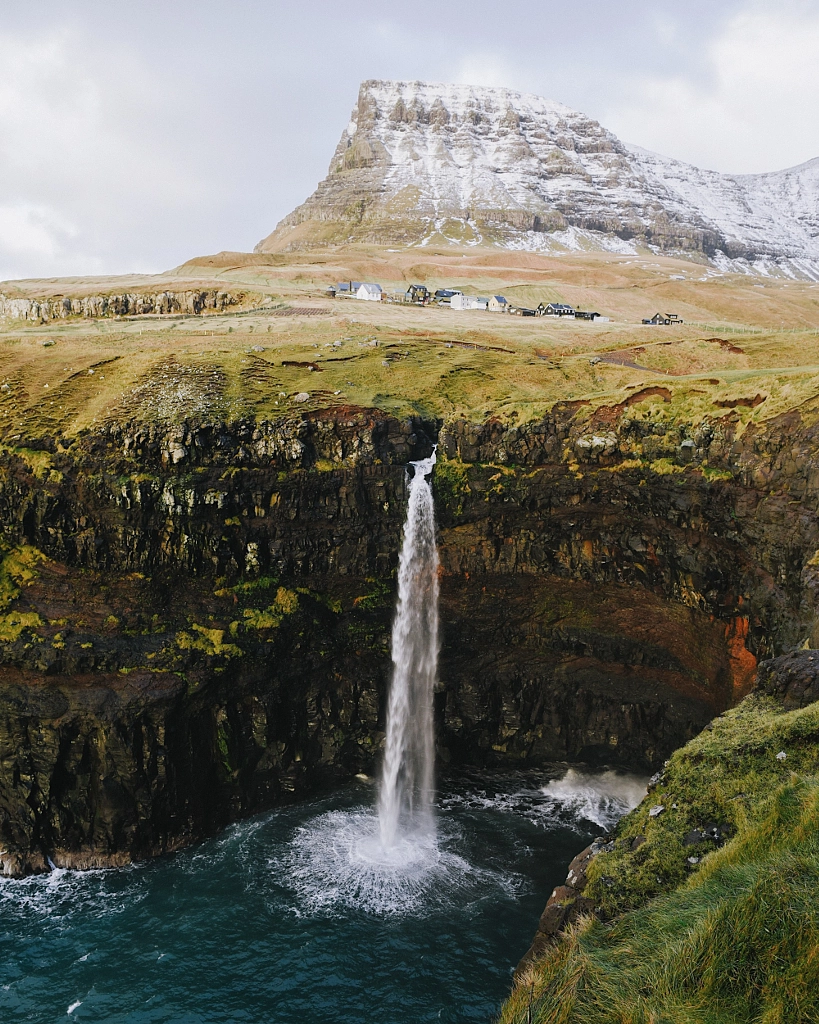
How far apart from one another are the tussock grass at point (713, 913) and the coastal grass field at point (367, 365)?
68.4ft

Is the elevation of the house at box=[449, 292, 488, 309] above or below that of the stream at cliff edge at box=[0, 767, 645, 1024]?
above

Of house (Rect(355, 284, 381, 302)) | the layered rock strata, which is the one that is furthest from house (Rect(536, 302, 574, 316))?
the layered rock strata

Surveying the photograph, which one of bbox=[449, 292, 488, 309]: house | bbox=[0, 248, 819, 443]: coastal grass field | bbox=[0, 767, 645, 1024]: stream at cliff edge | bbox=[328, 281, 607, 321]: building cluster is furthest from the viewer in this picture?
bbox=[449, 292, 488, 309]: house

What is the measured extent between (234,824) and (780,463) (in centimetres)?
2966

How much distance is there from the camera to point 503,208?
187125mm

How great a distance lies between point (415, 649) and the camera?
35.8 m

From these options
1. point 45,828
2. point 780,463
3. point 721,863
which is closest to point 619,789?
point 780,463

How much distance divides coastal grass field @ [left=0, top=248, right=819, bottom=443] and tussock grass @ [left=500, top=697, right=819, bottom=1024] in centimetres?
2083

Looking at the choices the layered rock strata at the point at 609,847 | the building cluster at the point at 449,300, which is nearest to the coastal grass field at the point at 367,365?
the building cluster at the point at 449,300

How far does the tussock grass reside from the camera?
28.2 feet

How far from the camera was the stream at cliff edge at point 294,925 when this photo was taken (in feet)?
71.8

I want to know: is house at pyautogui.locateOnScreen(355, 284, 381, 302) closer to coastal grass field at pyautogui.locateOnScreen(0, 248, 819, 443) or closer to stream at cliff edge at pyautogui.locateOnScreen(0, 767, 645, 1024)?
coastal grass field at pyautogui.locateOnScreen(0, 248, 819, 443)

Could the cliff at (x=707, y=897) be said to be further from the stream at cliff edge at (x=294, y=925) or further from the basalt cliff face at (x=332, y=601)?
the basalt cliff face at (x=332, y=601)

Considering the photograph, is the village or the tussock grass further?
the village
